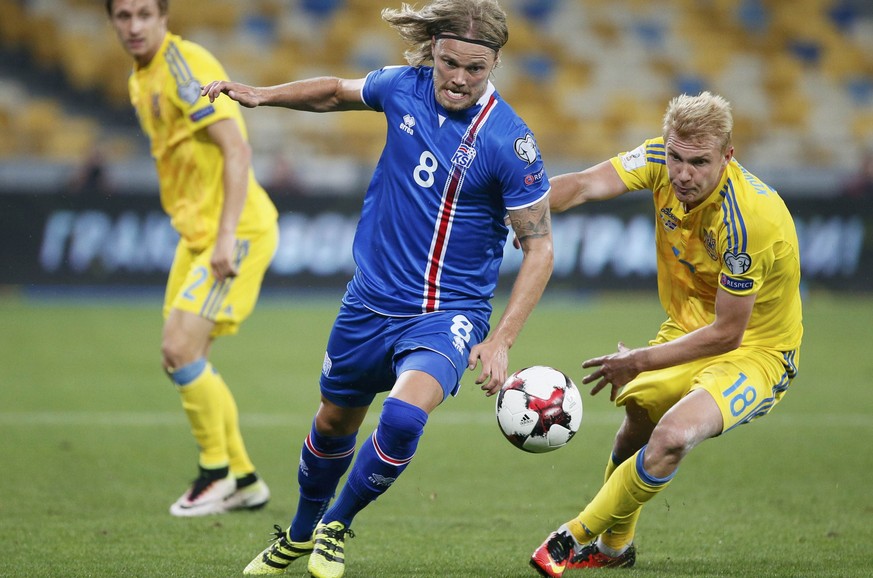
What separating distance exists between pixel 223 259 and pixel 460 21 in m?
2.02

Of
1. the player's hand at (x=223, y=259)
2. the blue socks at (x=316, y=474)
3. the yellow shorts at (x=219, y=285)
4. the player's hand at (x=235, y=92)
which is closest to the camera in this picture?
the player's hand at (x=235, y=92)

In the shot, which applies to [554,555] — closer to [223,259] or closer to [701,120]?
[701,120]

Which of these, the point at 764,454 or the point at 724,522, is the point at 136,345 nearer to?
the point at 764,454

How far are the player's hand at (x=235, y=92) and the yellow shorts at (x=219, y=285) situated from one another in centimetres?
164

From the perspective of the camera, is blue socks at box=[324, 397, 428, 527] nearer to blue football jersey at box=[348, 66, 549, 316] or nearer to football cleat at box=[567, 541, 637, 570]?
blue football jersey at box=[348, 66, 549, 316]

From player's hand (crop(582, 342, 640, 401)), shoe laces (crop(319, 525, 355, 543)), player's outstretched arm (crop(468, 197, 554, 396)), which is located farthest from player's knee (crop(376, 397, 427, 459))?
player's hand (crop(582, 342, 640, 401))

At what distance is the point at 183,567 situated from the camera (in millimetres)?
4551

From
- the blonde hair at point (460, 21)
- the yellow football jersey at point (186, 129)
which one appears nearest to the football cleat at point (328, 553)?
the blonde hair at point (460, 21)

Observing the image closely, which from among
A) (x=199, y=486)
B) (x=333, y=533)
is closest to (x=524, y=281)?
(x=333, y=533)

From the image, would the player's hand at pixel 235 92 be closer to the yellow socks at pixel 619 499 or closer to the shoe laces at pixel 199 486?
the yellow socks at pixel 619 499

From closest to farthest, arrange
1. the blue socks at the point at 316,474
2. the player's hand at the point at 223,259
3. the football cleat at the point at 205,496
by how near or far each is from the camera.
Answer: the blue socks at the point at 316,474
the player's hand at the point at 223,259
the football cleat at the point at 205,496

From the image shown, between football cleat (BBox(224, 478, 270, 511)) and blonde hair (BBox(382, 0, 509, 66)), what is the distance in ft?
8.99

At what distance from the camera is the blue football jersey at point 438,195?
13.9ft

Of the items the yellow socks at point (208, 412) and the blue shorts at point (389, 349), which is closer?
the blue shorts at point (389, 349)
